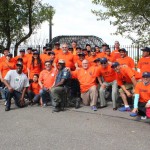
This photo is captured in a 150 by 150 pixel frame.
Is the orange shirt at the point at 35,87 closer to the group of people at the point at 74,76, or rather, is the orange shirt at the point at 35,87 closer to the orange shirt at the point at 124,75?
the group of people at the point at 74,76

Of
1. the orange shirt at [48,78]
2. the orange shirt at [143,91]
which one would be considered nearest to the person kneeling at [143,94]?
the orange shirt at [143,91]

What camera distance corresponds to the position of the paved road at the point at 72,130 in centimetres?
671

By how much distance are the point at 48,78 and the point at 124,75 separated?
2662 mm

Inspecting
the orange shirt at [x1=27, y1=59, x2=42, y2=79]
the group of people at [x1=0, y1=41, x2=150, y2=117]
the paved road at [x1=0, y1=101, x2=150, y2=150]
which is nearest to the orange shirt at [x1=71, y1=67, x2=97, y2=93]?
the group of people at [x1=0, y1=41, x2=150, y2=117]

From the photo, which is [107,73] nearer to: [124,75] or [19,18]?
[124,75]

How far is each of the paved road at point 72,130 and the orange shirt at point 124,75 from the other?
36.7 inches

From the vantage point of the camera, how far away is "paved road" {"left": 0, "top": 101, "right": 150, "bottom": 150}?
6.71 metres

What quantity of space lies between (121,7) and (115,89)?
316 inches

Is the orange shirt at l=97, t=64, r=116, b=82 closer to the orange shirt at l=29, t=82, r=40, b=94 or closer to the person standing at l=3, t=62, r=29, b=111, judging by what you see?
the orange shirt at l=29, t=82, r=40, b=94

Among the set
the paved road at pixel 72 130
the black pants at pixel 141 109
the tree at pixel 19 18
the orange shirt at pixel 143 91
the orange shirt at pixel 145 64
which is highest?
the tree at pixel 19 18

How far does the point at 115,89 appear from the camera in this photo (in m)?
10.5

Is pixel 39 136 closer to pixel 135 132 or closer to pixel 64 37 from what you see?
pixel 135 132

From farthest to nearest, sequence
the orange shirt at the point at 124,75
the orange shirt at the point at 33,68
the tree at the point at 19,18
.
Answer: the tree at the point at 19,18
the orange shirt at the point at 33,68
the orange shirt at the point at 124,75

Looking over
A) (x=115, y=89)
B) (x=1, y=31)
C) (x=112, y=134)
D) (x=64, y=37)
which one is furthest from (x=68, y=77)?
(x=1, y=31)
